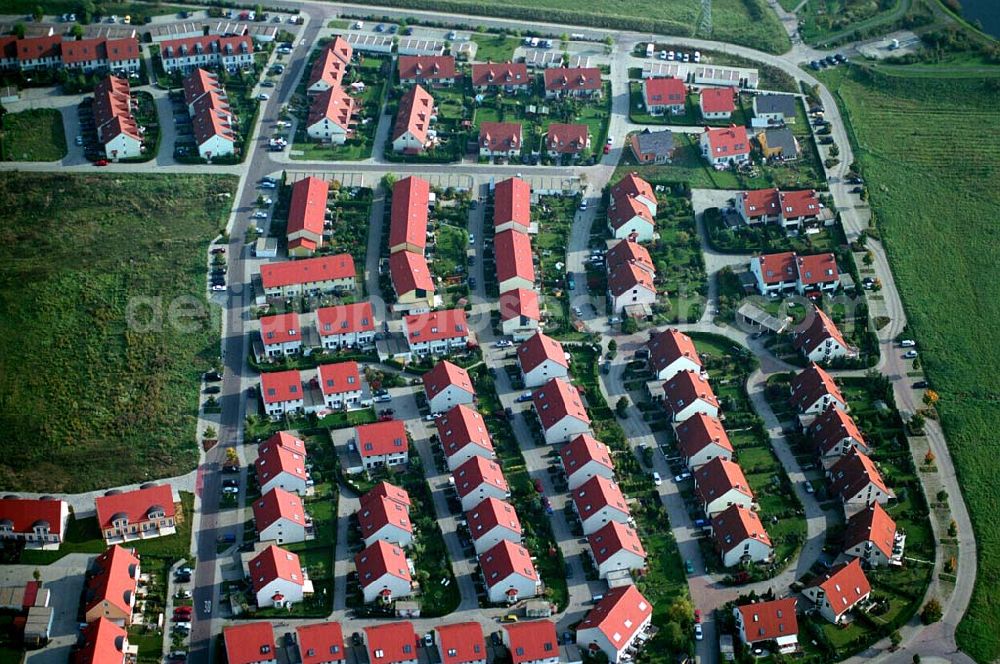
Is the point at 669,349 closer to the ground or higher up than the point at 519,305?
higher up

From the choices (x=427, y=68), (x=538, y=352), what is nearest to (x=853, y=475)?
(x=538, y=352)

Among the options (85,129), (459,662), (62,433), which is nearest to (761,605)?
(459,662)

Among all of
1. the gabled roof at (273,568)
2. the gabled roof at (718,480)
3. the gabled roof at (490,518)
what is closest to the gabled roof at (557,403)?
the gabled roof at (490,518)

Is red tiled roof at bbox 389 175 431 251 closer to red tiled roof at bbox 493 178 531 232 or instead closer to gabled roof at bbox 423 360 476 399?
red tiled roof at bbox 493 178 531 232

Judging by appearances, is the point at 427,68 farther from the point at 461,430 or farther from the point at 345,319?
the point at 461,430

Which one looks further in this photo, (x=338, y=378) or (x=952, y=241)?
(x=952, y=241)
